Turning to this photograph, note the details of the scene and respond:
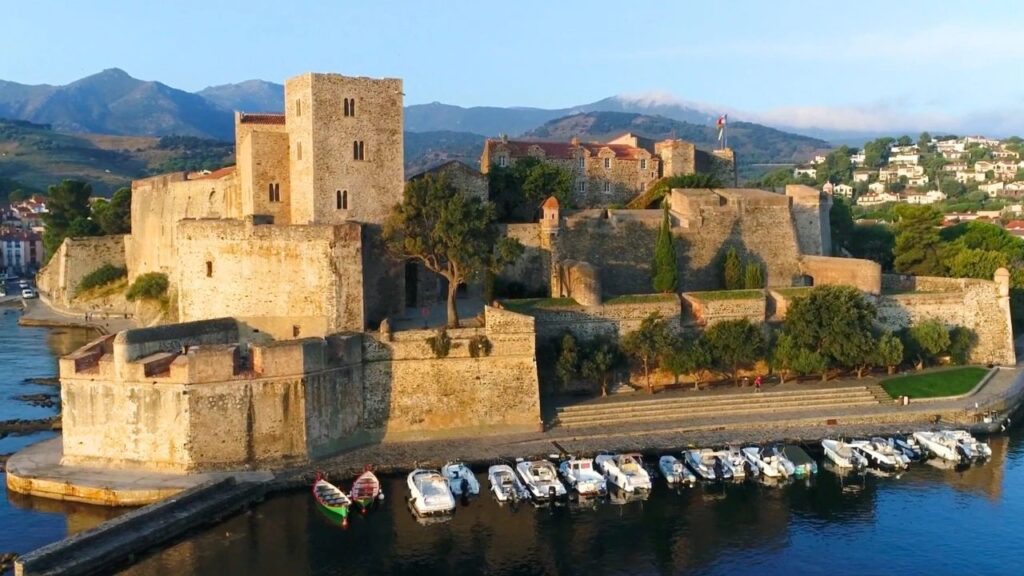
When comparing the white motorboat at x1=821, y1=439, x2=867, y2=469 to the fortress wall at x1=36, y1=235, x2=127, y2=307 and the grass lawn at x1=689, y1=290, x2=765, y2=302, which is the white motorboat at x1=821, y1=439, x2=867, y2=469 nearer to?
the grass lawn at x1=689, y1=290, x2=765, y2=302

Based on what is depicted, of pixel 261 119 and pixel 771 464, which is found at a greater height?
pixel 261 119

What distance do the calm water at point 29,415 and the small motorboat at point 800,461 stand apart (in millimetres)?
18904

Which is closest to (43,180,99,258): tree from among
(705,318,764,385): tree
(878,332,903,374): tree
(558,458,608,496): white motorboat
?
(705,318,764,385): tree

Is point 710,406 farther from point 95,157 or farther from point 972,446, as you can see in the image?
point 95,157

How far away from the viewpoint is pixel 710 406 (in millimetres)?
33625

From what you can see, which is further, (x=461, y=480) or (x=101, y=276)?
(x=101, y=276)

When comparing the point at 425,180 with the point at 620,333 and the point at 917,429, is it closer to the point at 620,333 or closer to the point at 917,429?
the point at 620,333

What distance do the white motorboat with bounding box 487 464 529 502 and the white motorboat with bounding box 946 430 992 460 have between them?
47.6ft

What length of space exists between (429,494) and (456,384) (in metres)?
6.02

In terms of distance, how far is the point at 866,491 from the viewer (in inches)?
1099

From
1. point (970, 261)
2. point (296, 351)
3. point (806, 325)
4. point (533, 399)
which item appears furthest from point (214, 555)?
point (970, 261)

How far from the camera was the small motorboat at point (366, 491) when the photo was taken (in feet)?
84.2

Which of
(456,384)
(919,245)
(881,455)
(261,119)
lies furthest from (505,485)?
(919,245)

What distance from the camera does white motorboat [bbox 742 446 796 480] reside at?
28.5 meters
